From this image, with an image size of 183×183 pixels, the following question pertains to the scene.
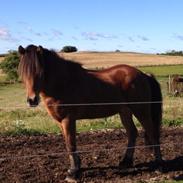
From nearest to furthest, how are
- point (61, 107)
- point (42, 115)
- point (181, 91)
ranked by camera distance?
point (61, 107) → point (42, 115) → point (181, 91)

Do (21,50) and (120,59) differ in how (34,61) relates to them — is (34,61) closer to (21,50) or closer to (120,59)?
(21,50)

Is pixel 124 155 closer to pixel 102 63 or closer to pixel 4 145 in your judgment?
pixel 4 145

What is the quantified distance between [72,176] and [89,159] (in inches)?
48.6

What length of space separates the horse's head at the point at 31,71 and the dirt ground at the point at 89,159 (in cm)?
124

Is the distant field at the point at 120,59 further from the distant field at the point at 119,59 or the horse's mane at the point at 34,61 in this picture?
the horse's mane at the point at 34,61

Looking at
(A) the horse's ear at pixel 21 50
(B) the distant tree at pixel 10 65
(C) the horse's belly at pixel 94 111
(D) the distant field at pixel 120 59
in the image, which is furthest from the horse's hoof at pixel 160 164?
(D) the distant field at pixel 120 59

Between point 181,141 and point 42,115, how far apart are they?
7066 millimetres

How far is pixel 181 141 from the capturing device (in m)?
10.5

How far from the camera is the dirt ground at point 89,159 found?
776cm

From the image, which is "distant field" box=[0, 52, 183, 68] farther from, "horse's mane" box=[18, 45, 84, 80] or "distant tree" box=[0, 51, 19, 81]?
"horse's mane" box=[18, 45, 84, 80]

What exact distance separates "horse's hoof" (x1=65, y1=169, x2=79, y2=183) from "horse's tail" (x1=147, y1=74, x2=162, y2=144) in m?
1.88

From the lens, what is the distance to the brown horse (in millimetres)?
7305

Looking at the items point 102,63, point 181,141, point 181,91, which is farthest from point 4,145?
point 102,63

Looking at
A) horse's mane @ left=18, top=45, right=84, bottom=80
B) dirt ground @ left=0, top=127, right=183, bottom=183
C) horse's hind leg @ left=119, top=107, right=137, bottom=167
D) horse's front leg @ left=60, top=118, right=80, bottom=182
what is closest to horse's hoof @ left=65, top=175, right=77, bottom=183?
horse's front leg @ left=60, top=118, right=80, bottom=182
